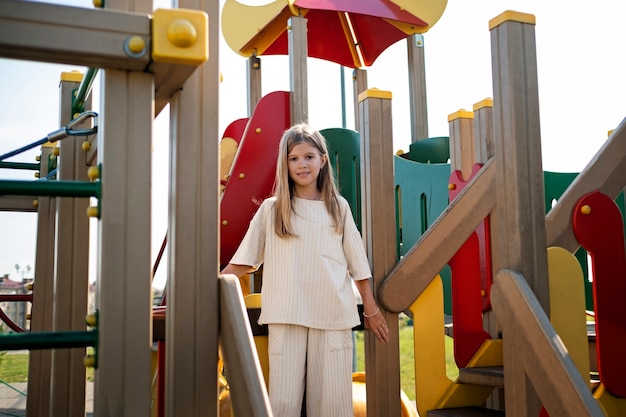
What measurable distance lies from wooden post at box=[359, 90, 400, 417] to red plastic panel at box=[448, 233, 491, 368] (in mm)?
352

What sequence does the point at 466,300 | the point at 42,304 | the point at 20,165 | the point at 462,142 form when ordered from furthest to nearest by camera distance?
the point at 20,165
the point at 462,142
the point at 42,304
the point at 466,300

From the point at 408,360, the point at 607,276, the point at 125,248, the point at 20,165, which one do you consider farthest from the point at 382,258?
the point at 408,360

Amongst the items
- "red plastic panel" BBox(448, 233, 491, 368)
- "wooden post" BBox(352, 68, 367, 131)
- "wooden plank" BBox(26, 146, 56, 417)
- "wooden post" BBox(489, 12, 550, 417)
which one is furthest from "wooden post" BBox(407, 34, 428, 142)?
"wooden plank" BBox(26, 146, 56, 417)

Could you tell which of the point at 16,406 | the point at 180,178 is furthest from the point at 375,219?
the point at 16,406

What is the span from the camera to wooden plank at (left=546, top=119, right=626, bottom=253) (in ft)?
8.34

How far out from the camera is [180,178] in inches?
60.1

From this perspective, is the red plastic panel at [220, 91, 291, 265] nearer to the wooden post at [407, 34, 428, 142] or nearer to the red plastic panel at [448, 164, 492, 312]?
the red plastic panel at [448, 164, 492, 312]

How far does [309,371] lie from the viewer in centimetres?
229

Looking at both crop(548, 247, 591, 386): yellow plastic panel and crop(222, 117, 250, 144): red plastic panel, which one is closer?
crop(548, 247, 591, 386): yellow plastic panel

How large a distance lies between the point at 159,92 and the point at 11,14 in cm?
38

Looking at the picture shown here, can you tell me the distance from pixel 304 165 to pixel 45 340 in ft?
4.32

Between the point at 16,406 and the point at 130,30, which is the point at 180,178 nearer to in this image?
the point at 130,30

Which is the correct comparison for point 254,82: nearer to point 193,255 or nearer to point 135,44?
point 193,255

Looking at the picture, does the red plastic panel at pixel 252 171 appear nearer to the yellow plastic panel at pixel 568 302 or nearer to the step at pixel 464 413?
the step at pixel 464 413
